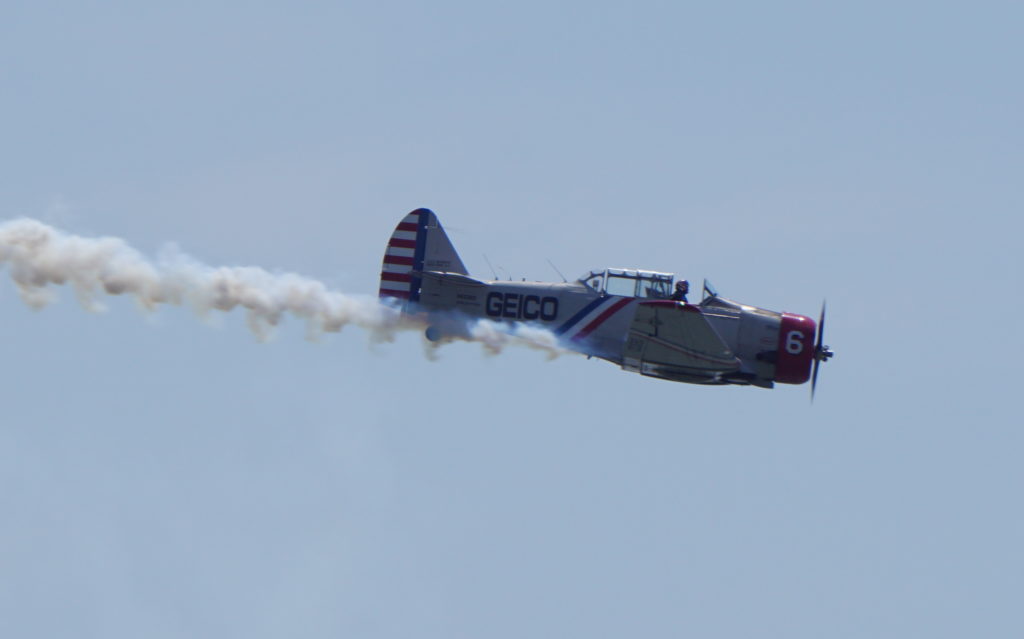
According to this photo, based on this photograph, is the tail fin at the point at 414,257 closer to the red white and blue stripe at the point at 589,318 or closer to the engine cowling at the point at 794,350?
the red white and blue stripe at the point at 589,318

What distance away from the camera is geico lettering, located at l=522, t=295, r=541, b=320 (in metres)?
34.8

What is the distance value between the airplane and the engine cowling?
17mm

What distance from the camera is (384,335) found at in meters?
35.1

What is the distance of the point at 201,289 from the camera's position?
35.3 m

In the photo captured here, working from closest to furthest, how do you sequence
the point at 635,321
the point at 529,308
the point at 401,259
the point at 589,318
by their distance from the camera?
the point at 635,321
the point at 589,318
the point at 529,308
the point at 401,259

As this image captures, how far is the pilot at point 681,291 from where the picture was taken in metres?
34.0

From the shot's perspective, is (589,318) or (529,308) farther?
(529,308)

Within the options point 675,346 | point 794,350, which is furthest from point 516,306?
point 794,350

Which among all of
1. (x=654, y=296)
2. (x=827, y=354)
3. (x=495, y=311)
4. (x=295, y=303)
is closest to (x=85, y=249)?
(x=295, y=303)

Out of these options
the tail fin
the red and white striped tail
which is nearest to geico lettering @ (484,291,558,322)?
the tail fin

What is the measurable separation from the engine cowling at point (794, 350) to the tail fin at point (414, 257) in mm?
5893

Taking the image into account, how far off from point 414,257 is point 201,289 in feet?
12.6

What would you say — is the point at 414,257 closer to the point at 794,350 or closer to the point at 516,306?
the point at 516,306

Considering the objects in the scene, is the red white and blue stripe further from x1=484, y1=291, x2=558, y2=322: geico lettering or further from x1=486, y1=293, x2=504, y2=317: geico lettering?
x1=486, y1=293, x2=504, y2=317: geico lettering
